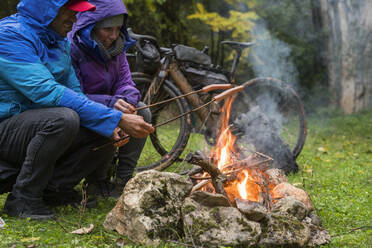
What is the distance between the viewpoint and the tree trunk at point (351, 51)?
9.28 meters

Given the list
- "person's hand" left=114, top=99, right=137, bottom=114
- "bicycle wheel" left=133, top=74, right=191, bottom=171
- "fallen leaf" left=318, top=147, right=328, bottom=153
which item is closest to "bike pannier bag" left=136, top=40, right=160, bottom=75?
"bicycle wheel" left=133, top=74, right=191, bottom=171

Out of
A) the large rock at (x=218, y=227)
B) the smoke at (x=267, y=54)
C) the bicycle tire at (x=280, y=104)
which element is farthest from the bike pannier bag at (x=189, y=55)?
the smoke at (x=267, y=54)

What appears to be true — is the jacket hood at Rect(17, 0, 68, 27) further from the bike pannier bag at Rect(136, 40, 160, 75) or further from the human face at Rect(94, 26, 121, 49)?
the bike pannier bag at Rect(136, 40, 160, 75)

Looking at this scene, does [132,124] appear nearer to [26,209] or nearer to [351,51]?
[26,209]

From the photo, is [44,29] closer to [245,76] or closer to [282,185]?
[282,185]

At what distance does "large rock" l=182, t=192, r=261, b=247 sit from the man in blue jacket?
785mm

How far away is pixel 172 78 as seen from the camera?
17.7ft

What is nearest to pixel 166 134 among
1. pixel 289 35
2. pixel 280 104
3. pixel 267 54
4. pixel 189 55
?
pixel 189 55

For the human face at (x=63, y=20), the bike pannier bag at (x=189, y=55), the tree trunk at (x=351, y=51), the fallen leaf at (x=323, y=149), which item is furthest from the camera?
the tree trunk at (x=351, y=51)

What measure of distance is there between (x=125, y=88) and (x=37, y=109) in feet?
3.14

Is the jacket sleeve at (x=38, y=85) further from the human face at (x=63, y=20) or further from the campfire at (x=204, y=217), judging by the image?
the campfire at (x=204, y=217)

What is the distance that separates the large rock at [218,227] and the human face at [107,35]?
158 centimetres

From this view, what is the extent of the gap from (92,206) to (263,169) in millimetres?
1409

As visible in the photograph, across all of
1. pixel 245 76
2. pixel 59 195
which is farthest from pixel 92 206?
pixel 245 76
